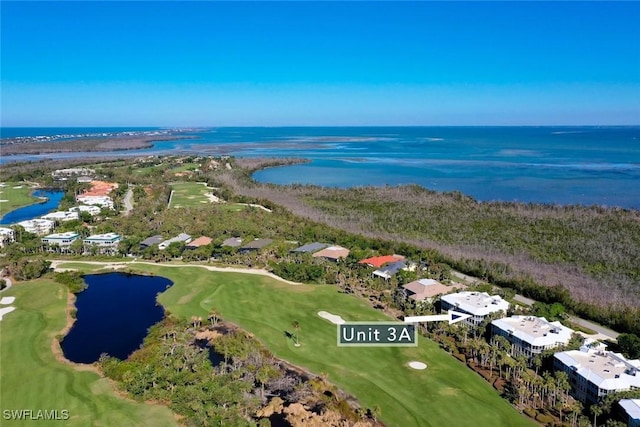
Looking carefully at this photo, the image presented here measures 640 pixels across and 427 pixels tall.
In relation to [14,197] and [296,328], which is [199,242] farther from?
[14,197]

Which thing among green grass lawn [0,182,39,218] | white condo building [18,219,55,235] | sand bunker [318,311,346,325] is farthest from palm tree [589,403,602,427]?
green grass lawn [0,182,39,218]

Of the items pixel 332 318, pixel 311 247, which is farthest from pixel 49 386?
pixel 311 247

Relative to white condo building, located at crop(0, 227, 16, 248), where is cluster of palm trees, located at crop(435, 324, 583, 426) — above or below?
below

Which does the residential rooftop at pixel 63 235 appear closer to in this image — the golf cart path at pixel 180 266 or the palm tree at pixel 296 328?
the golf cart path at pixel 180 266

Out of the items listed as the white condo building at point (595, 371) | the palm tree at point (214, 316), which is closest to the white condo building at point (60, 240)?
the palm tree at point (214, 316)

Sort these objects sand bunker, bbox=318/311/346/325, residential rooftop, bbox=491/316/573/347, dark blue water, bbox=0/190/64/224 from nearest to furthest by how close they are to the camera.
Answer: residential rooftop, bbox=491/316/573/347 < sand bunker, bbox=318/311/346/325 < dark blue water, bbox=0/190/64/224

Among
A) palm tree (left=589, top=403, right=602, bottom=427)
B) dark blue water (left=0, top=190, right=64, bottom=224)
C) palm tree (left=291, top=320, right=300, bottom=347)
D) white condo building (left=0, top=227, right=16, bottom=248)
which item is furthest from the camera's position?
dark blue water (left=0, top=190, right=64, bottom=224)

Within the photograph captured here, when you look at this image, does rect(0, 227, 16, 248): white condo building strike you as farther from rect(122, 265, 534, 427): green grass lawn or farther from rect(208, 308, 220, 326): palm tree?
rect(208, 308, 220, 326): palm tree
